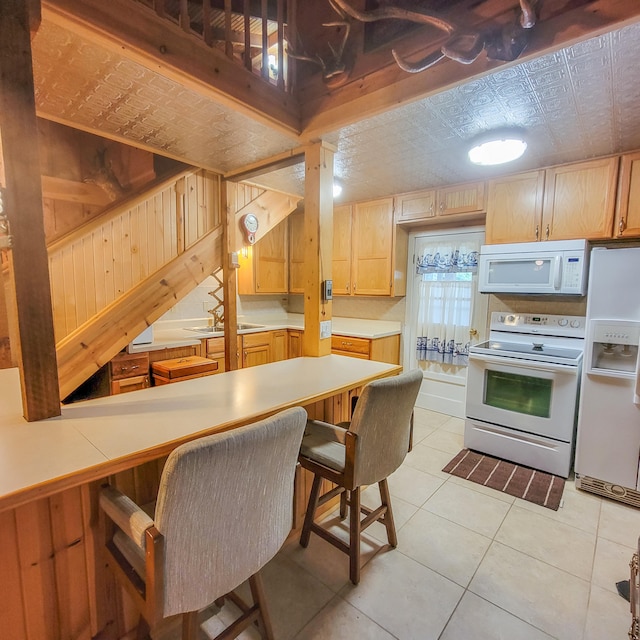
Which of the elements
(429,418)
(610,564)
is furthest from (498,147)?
(429,418)

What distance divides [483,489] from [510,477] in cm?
30

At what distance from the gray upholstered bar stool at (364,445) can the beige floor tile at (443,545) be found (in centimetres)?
32

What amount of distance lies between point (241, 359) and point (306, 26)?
2.76 m

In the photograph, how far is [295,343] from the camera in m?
4.11

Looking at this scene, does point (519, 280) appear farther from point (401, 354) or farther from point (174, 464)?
point (174, 464)

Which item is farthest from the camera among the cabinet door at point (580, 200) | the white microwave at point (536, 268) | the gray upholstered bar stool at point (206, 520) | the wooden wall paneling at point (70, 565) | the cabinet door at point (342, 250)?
Result: the cabinet door at point (342, 250)

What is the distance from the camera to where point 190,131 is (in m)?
1.92

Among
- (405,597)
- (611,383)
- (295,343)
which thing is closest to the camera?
(405,597)

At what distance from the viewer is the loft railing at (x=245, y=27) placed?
1.47 metres

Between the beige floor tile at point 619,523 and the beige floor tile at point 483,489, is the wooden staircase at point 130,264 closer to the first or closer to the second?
the beige floor tile at point 483,489

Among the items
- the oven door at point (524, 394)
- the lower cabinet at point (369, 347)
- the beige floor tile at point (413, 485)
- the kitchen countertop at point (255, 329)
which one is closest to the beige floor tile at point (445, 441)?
the oven door at point (524, 394)

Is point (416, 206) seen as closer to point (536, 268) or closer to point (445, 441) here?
point (536, 268)

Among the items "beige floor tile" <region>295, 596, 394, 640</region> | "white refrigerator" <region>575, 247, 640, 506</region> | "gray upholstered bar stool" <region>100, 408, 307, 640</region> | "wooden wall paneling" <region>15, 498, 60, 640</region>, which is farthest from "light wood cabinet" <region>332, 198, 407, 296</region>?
"wooden wall paneling" <region>15, 498, 60, 640</region>

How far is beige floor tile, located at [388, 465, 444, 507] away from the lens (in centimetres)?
229
